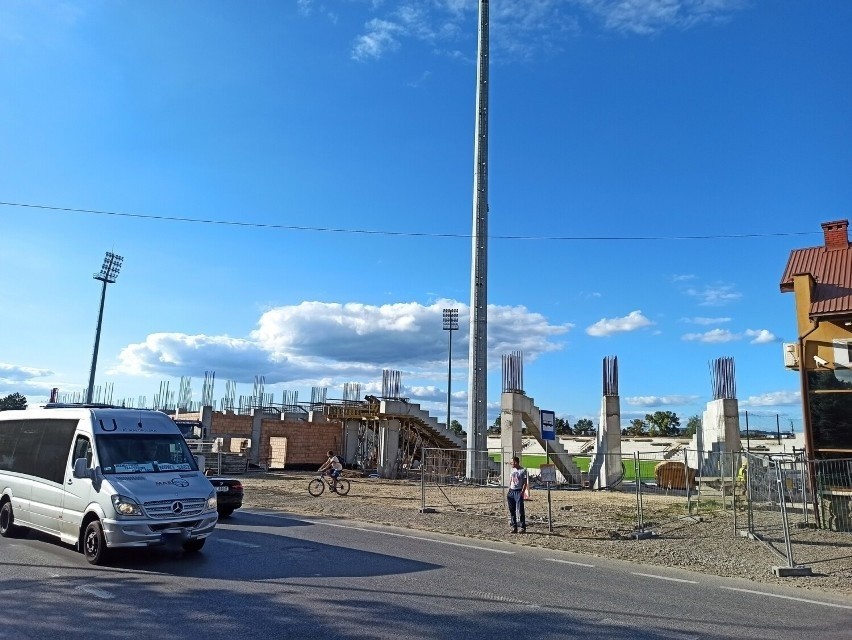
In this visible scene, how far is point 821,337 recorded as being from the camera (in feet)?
61.8

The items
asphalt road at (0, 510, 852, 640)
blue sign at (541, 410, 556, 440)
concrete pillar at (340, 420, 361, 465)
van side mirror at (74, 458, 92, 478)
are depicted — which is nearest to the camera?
asphalt road at (0, 510, 852, 640)

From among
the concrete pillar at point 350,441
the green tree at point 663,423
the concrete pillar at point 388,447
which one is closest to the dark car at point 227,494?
the concrete pillar at point 388,447

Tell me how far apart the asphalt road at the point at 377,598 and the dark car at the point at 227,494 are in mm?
4465

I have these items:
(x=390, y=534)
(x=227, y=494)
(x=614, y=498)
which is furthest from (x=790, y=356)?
(x=227, y=494)

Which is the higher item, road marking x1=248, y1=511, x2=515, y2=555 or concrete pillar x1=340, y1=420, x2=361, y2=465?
concrete pillar x1=340, y1=420, x2=361, y2=465

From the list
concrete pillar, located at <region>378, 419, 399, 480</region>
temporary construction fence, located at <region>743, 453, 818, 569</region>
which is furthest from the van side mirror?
concrete pillar, located at <region>378, 419, 399, 480</region>

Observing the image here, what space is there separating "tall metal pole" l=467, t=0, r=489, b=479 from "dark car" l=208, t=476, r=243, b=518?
12.0 metres

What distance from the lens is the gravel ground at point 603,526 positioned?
1177 centimetres

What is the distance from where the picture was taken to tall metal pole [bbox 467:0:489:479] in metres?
28.7

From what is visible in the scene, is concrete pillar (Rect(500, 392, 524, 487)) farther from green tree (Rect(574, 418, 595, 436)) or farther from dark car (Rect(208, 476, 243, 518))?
green tree (Rect(574, 418, 595, 436))

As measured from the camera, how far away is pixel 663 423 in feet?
278

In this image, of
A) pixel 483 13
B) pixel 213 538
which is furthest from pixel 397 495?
pixel 483 13

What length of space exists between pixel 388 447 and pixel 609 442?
1224 centimetres

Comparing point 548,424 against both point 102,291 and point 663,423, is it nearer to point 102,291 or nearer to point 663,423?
point 102,291
